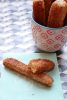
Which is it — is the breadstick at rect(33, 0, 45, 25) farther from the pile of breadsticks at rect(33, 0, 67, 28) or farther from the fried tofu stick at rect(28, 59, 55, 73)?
the fried tofu stick at rect(28, 59, 55, 73)

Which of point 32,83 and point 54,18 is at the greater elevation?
point 54,18

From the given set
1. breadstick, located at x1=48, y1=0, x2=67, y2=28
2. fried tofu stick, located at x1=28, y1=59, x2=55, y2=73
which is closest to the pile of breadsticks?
breadstick, located at x1=48, y1=0, x2=67, y2=28

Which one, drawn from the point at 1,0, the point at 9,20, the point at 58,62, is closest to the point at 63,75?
the point at 58,62

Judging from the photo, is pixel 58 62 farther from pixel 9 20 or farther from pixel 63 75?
pixel 9 20

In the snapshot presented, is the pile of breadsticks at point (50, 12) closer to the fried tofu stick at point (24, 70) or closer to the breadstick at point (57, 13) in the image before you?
the breadstick at point (57, 13)

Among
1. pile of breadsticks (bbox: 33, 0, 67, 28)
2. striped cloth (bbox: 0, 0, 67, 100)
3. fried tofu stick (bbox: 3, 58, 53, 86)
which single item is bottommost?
fried tofu stick (bbox: 3, 58, 53, 86)

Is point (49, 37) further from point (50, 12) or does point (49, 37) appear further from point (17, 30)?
point (17, 30)
